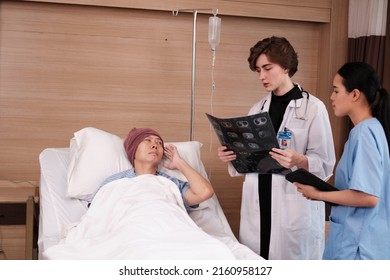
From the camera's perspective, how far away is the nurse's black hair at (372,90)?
7.30 ft

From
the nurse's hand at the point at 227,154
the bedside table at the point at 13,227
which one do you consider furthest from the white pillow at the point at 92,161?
the bedside table at the point at 13,227

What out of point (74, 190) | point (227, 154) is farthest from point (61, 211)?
point (227, 154)

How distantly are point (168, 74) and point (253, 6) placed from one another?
729 mm

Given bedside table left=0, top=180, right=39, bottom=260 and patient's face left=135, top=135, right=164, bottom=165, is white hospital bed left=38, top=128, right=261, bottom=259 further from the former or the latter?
bedside table left=0, top=180, right=39, bottom=260

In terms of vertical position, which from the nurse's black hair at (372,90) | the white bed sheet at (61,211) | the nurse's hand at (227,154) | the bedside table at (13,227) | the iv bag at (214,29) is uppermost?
the iv bag at (214,29)

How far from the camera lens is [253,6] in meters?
4.16

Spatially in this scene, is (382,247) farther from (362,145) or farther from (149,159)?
(149,159)

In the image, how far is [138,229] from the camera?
7.73 ft

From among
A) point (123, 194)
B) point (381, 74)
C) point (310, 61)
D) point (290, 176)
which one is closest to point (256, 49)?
point (290, 176)

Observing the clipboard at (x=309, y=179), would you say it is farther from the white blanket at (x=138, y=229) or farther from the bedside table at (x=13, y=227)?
the bedside table at (x=13, y=227)

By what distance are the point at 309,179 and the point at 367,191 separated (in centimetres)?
23

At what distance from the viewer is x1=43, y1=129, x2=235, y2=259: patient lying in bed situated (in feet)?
7.29

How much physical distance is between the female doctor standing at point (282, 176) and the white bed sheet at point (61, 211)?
7.1 inches

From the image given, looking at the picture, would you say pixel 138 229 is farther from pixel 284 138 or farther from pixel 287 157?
pixel 284 138
